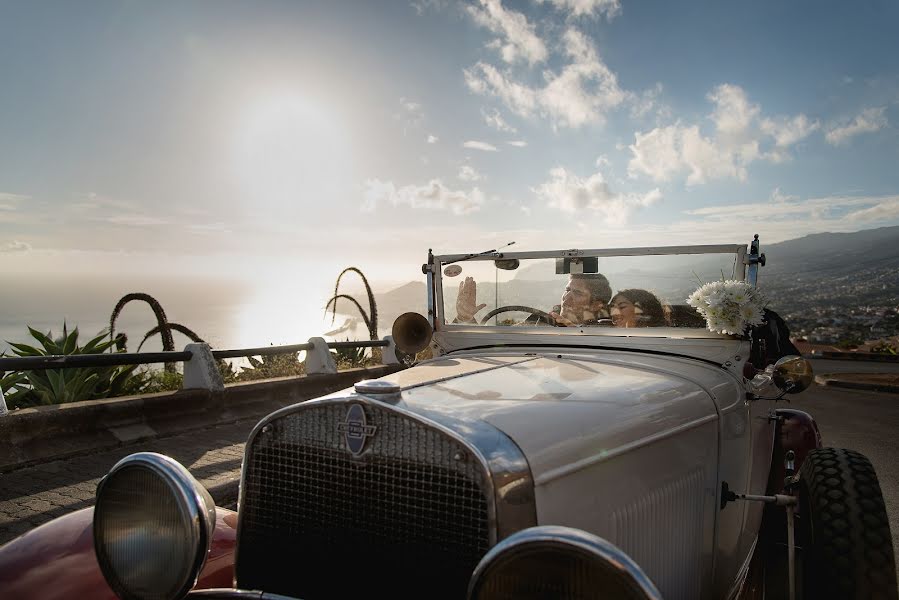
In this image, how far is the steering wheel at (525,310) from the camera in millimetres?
3764

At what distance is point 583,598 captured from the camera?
56.5 inches

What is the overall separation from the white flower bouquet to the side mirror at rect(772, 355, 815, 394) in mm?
239

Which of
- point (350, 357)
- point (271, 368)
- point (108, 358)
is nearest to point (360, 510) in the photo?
point (108, 358)

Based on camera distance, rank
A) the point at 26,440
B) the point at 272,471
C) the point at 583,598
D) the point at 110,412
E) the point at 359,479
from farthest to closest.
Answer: the point at 110,412 → the point at 26,440 → the point at 272,471 → the point at 359,479 → the point at 583,598

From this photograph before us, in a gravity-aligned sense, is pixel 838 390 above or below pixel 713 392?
below

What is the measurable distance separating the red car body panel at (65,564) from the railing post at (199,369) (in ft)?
15.3

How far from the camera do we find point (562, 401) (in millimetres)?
2270

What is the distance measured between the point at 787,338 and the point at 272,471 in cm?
277

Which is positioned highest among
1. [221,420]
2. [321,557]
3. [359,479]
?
[359,479]

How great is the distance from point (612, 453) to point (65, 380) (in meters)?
6.51

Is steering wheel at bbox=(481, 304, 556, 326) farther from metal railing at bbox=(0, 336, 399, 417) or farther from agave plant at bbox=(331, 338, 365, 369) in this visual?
agave plant at bbox=(331, 338, 365, 369)

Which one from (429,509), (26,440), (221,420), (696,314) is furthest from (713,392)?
(221,420)

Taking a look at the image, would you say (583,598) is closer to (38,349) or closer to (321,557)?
(321,557)

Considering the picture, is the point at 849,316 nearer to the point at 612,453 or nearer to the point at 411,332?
the point at 411,332
